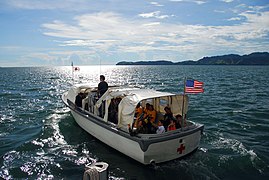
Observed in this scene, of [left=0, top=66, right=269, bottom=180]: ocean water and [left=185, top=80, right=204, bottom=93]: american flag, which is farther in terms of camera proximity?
[left=185, top=80, right=204, bottom=93]: american flag

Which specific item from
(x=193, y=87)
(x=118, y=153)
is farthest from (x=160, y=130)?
(x=118, y=153)

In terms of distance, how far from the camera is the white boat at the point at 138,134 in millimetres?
9242

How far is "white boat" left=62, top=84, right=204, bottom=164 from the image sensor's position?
9.24 metres

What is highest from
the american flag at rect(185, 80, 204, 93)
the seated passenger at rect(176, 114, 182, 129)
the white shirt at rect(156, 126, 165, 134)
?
the american flag at rect(185, 80, 204, 93)

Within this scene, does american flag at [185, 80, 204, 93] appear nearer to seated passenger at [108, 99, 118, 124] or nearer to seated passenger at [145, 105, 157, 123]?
seated passenger at [145, 105, 157, 123]

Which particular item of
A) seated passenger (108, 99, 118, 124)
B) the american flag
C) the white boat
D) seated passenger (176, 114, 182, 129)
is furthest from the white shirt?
seated passenger (108, 99, 118, 124)

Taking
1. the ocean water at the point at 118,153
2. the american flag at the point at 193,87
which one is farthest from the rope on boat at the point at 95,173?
the american flag at the point at 193,87

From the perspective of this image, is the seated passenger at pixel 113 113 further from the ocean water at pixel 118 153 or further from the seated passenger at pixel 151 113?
the seated passenger at pixel 151 113

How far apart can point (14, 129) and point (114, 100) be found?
7282mm

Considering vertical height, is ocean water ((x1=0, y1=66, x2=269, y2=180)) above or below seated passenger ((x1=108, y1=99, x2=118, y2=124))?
below

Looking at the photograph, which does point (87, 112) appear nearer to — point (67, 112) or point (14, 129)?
point (14, 129)

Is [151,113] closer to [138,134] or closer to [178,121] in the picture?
[178,121]

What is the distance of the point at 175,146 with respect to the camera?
9.57 metres

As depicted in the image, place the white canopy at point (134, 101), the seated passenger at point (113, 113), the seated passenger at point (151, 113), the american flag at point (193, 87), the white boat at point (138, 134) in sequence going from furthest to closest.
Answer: the seated passenger at point (113, 113), the seated passenger at point (151, 113), the white canopy at point (134, 101), the american flag at point (193, 87), the white boat at point (138, 134)
